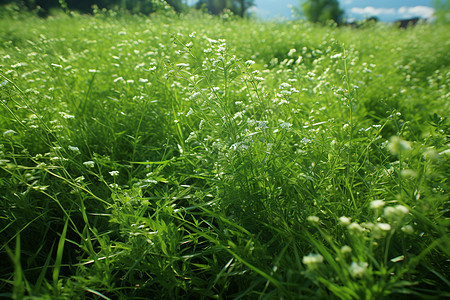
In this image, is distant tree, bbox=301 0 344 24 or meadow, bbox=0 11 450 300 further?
distant tree, bbox=301 0 344 24

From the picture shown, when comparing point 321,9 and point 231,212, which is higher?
point 321,9

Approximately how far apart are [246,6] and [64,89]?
39255 mm

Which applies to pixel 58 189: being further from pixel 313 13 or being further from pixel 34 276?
pixel 313 13

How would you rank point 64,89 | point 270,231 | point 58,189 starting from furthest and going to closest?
point 64,89 < point 58,189 < point 270,231

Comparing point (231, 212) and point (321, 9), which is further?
point (321, 9)

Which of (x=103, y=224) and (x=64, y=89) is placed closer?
(x=103, y=224)

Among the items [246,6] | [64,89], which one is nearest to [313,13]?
[246,6]

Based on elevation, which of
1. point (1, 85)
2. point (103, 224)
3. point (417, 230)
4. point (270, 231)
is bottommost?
point (103, 224)

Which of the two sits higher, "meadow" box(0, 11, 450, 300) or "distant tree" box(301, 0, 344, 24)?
"distant tree" box(301, 0, 344, 24)

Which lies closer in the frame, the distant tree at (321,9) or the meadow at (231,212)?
the meadow at (231,212)

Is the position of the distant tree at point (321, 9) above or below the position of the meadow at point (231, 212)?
above

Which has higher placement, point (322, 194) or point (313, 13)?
point (313, 13)

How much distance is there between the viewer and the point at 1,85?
5.22 feet

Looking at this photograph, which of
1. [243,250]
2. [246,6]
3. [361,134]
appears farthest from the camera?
[246,6]
